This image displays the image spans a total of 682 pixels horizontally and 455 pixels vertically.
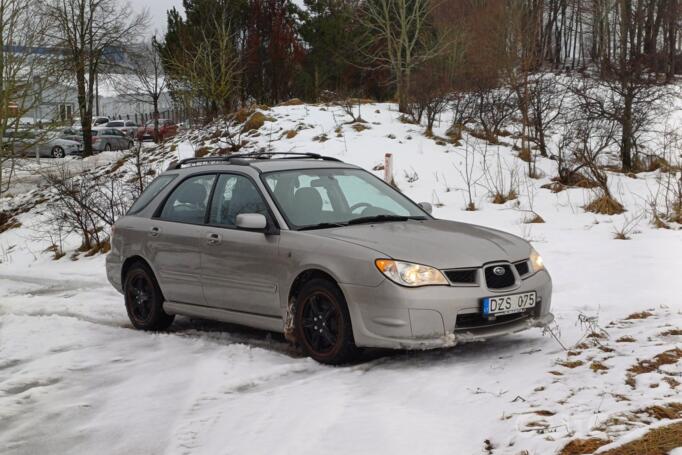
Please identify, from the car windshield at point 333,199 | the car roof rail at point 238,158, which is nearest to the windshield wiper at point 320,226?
the car windshield at point 333,199

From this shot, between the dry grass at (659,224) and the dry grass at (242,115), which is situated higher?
the dry grass at (242,115)

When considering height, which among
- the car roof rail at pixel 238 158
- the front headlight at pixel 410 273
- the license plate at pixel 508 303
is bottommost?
the license plate at pixel 508 303

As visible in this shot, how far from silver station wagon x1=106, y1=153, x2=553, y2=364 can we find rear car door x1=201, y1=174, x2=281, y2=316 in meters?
0.01

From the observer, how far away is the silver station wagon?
614 centimetres

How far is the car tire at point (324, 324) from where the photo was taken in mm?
6328

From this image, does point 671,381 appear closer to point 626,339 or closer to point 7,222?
point 626,339

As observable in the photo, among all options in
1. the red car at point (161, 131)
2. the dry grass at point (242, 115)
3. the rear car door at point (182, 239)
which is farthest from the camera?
the red car at point (161, 131)

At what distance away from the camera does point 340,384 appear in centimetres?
591

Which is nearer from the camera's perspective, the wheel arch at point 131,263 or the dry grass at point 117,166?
→ the wheel arch at point 131,263

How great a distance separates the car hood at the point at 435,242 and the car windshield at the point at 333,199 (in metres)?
0.24

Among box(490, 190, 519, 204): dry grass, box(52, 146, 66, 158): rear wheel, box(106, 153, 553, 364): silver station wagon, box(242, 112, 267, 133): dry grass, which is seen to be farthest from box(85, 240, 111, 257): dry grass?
box(52, 146, 66, 158): rear wheel

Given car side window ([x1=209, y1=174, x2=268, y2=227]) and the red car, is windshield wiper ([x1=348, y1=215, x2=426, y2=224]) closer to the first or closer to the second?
car side window ([x1=209, y1=174, x2=268, y2=227])

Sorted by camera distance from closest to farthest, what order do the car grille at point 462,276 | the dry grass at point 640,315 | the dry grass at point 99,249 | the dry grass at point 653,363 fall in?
the dry grass at point 653,363, the car grille at point 462,276, the dry grass at point 640,315, the dry grass at point 99,249

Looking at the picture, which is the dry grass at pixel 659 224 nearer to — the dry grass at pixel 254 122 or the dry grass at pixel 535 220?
the dry grass at pixel 535 220
